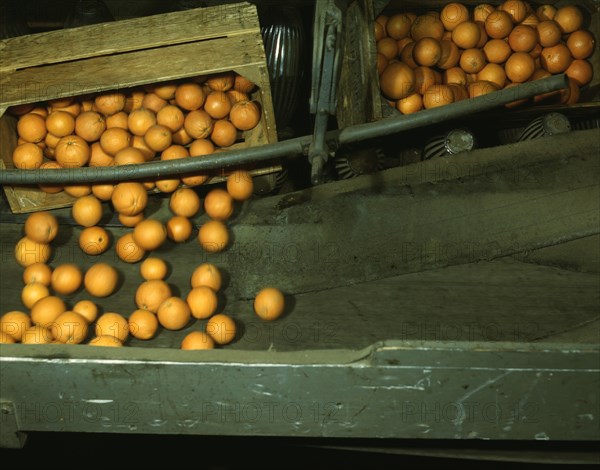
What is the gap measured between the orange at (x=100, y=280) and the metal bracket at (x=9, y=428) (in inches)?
27.2

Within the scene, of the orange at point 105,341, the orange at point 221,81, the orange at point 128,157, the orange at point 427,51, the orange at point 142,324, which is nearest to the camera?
the orange at point 105,341

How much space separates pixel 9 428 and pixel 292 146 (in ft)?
4.16

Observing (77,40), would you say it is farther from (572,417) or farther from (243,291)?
(572,417)

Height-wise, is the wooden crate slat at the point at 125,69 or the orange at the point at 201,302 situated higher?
the wooden crate slat at the point at 125,69

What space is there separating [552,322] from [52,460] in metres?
2.22

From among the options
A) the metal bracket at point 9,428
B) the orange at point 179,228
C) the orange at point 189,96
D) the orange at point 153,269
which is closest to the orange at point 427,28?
the orange at point 189,96

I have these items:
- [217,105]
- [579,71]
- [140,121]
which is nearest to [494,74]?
[579,71]

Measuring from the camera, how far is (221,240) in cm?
270

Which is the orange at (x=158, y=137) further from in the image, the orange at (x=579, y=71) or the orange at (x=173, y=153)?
the orange at (x=579, y=71)

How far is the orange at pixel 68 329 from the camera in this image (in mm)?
2344

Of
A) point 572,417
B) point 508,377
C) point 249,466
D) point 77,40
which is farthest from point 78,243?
point 572,417

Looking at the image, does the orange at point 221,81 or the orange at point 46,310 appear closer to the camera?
the orange at point 46,310

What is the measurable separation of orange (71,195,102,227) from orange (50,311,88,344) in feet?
1.52

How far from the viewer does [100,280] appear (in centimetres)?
254
